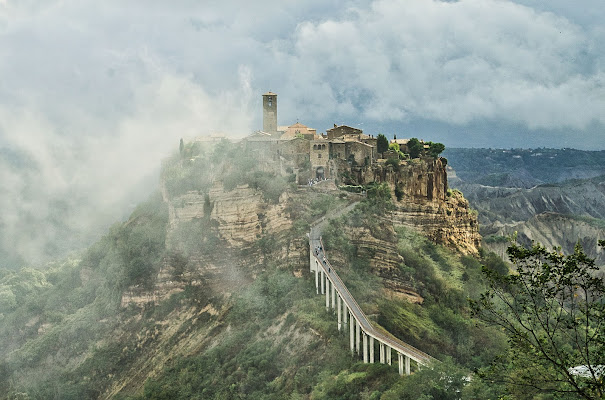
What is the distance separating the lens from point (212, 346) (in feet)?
163

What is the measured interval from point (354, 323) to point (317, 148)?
2180 centimetres

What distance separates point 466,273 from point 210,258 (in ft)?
68.5

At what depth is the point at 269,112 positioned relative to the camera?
67.3m

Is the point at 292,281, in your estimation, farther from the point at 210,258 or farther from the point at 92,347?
the point at 92,347

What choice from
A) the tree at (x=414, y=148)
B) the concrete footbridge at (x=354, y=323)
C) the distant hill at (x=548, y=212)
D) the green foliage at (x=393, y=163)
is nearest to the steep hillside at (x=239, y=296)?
the concrete footbridge at (x=354, y=323)

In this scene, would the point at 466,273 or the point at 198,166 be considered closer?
the point at 466,273

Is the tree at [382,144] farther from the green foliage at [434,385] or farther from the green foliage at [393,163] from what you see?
the green foliage at [434,385]

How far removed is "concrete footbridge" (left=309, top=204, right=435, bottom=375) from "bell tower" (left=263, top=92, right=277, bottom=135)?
1866 cm

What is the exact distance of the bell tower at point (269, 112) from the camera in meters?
67.2

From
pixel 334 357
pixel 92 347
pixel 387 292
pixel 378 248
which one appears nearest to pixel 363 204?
pixel 378 248

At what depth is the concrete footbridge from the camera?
38125 millimetres

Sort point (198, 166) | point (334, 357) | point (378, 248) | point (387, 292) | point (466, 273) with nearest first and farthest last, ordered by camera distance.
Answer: point (334, 357) → point (387, 292) → point (378, 248) → point (466, 273) → point (198, 166)

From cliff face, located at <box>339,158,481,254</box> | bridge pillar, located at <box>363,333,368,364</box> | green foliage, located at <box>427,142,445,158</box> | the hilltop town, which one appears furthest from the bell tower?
bridge pillar, located at <box>363,333,368,364</box>

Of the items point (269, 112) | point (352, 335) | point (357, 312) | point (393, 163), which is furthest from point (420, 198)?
point (352, 335)
